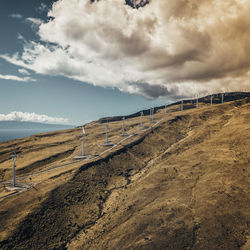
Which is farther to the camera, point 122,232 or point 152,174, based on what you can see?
point 152,174

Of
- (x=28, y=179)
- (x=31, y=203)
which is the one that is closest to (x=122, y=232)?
(x=31, y=203)

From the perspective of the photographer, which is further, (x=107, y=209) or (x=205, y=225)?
(x=107, y=209)

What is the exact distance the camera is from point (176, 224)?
41875 millimetres

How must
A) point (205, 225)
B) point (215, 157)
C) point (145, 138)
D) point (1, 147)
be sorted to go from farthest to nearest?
point (1, 147) → point (145, 138) → point (215, 157) → point (205, 225)

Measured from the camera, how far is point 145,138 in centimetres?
11969

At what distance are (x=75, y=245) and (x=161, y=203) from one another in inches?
1027

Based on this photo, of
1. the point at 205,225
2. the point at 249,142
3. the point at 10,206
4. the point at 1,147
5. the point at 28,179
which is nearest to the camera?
the point at 205,225

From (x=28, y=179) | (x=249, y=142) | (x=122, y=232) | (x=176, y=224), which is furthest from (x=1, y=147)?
(x=249, y=142)

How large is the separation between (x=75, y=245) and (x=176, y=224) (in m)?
26.1

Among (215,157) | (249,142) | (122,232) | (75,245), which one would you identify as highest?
(249,142)

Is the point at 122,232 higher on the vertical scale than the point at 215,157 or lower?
lower

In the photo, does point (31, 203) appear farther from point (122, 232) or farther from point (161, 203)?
point (161, 203)

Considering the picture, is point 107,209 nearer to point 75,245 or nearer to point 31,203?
point 75,245

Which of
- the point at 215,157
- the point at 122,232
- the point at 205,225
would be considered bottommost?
the point at 122,232
